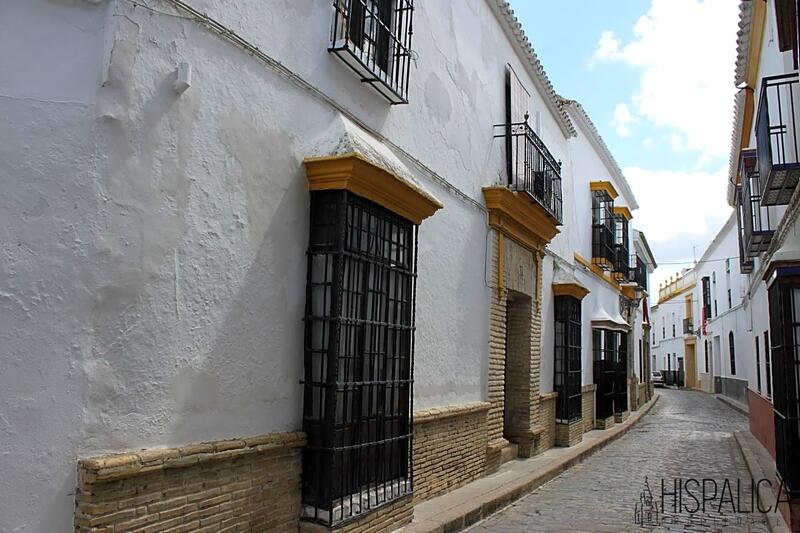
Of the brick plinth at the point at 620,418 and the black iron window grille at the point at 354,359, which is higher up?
the black iron window grille at the point at 354,359

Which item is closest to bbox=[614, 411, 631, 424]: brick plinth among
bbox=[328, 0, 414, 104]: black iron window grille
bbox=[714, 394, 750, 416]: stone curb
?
bbox=[714, 394, 750, 416]: stone curb

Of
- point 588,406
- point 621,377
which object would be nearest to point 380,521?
point 588,406

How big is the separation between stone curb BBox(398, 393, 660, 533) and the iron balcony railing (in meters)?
3.39

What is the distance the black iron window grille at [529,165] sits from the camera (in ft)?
28.5

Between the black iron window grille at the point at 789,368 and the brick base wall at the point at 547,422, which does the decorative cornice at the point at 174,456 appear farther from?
the brick base wall at the point at 547,422

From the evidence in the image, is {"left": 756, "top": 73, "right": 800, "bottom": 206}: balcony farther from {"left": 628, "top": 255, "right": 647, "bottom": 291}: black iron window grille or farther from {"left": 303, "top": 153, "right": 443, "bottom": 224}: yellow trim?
{"left": 628, "top": 255, "right": 647, "bottom": 291}: black iron window grille

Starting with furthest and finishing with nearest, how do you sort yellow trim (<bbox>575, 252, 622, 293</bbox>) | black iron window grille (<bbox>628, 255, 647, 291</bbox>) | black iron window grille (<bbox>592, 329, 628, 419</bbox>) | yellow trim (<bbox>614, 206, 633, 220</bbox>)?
black iron window grille (<bbox>628, 255, 647, 291</bbox>), yellow trim (<bbox>614, 206, 633, 220</bbox>), black iron window grille (<bbox>592, 329, 628, 419</bbox>), yellow trim (<bbox>575, 252, 622, 293</bbox>)

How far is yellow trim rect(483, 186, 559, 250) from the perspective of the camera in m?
7.98

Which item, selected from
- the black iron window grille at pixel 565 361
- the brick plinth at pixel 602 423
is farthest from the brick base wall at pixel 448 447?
the brick plinth at pixel 602 423

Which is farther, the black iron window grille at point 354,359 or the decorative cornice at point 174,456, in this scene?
the black iron window grille at point 354,359

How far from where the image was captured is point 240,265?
13.2ft

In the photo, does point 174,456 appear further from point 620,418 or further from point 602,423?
point 620,418

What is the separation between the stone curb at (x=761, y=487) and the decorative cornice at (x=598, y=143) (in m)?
6.70

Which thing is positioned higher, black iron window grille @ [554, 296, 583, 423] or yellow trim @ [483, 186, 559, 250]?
yellow trim @ [483, 186, 559, 250]
